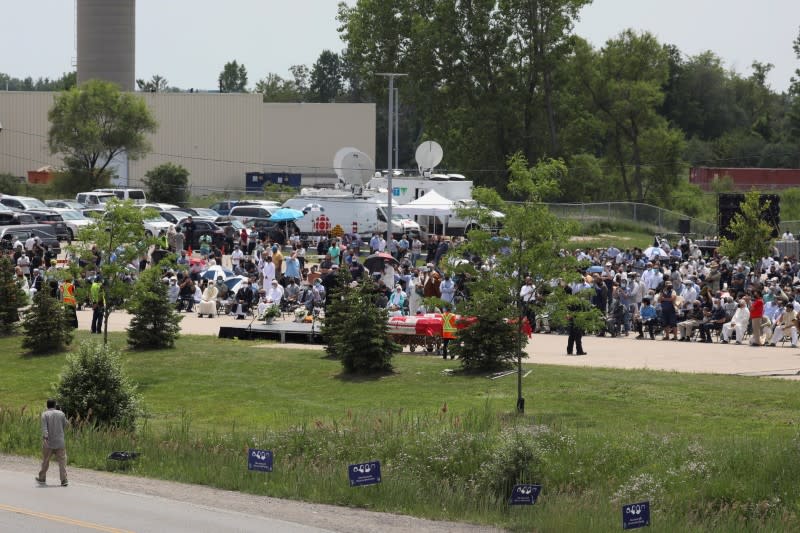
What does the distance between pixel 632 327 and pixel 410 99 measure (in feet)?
212

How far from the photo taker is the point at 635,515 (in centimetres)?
1392

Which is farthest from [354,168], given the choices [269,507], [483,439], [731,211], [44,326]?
[269,507]

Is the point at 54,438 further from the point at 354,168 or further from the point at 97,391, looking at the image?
the point at 354,168

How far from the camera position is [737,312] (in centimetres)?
2991

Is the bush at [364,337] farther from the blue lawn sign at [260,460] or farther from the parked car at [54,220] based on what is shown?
the parked car at [54,220]

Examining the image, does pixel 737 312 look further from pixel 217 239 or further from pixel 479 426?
pixel 217 239

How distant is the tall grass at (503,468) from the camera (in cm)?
1551

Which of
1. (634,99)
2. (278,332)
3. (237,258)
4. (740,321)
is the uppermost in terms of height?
(634,99)

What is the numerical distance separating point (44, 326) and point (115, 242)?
3.81 metres

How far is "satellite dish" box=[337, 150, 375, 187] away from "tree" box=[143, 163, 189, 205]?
18554mm

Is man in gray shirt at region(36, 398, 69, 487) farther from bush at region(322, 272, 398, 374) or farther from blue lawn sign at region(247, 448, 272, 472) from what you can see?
bush at region(322, 272, 398, 374)

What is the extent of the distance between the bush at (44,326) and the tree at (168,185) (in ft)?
160

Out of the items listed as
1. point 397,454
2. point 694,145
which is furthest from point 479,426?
point 694,145

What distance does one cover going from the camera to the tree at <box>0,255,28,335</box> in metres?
33.9
